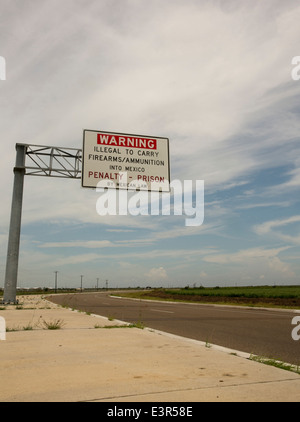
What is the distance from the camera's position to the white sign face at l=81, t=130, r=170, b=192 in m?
19.9

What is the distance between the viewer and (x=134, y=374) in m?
4.76

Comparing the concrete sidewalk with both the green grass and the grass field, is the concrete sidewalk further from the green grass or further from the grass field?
the green grass

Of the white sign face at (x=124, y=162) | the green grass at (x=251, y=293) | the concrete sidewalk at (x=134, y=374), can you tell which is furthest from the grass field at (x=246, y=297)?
the concrete sidewalk at (x=134, y=374)

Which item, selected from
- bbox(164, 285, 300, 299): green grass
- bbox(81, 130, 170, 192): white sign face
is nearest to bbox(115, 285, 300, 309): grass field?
bbox(164, 285, 300, 299): green grass

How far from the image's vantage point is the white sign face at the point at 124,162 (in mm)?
19922

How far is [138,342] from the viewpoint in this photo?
752 centimetres

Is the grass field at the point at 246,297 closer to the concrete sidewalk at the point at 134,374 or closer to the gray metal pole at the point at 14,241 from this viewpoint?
the gray metal pole at the point at 14,241

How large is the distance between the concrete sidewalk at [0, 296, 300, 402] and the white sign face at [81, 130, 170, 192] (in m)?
13.2

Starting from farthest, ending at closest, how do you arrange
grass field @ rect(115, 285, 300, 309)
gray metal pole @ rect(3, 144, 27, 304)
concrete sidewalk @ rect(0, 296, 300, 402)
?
grass field @ rect(115, 285, 300, 309) < gray metal pole @ rect(3, 144, 27, 304) < concrete sidewalk @ rect(0, 296, 300, 402)

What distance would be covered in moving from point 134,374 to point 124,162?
16.3 meters

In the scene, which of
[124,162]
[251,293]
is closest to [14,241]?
[124,162]

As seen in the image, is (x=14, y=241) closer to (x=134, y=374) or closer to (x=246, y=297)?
(x=134, y=374)
